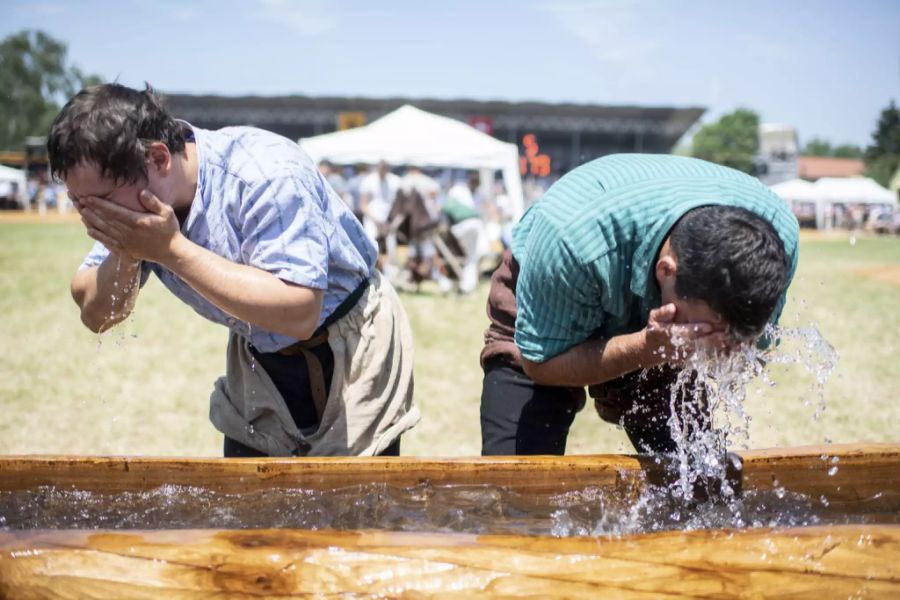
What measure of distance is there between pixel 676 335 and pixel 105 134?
4.07 feet

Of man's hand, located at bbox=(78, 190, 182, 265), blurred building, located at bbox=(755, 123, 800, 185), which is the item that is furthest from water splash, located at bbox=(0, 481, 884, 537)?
blurred building, located at bbox=(755, 123, 800, 185)

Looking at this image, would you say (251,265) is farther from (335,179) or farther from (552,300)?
(335,179)

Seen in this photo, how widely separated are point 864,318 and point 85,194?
8821 millimetres

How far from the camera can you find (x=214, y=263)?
68.0 inches

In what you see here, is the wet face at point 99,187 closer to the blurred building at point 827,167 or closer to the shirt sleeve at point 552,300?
the shirt sleeve at point 552,300

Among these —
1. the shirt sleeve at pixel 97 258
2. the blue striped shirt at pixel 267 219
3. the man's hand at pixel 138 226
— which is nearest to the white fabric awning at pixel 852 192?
the blue striped shirt at pixel 267 219

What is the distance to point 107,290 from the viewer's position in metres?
1.98

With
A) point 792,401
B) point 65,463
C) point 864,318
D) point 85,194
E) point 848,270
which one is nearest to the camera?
point 85,194

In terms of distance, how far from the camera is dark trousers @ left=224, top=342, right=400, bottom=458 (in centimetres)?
211

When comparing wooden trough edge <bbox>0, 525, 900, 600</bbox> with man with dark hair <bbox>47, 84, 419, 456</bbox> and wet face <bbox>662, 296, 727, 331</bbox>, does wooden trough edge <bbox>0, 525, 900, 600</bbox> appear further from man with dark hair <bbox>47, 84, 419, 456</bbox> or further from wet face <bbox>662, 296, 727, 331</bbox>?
man with dark hair <bbox>47, 84, 419, 456</bbox>

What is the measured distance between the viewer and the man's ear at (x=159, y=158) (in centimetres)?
171

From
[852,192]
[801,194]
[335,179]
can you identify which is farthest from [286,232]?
[852,192]

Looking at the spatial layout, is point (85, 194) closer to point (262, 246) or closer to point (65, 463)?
point (262, 246)

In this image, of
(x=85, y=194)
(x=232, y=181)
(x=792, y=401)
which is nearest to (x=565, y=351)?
(x=232, y=181)
